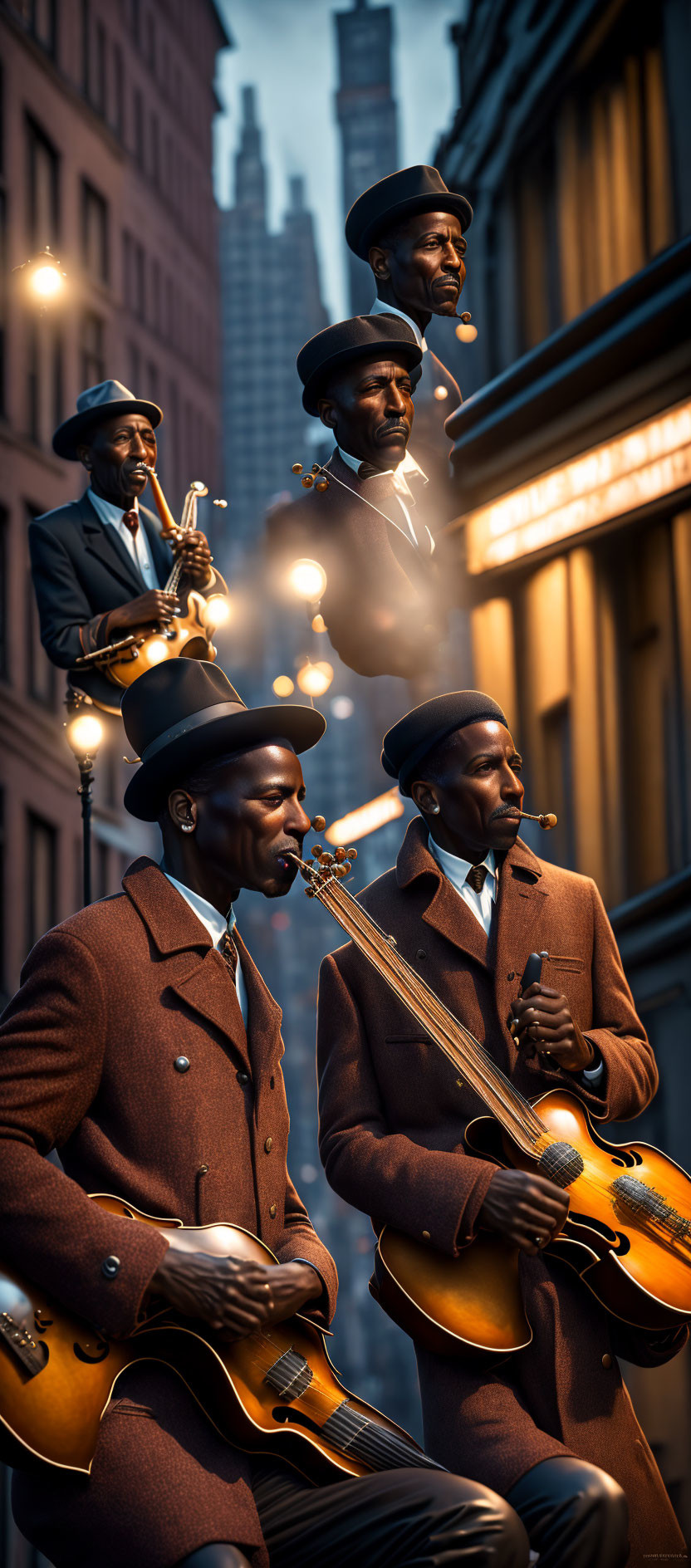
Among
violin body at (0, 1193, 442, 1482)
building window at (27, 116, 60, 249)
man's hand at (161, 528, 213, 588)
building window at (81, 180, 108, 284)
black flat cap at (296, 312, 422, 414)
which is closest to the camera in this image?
violin body at (0, 1193, 442, 1482)

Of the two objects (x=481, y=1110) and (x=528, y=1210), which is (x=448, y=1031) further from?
(x=528, y=1210)

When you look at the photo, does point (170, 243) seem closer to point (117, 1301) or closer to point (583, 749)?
point (583, 749)

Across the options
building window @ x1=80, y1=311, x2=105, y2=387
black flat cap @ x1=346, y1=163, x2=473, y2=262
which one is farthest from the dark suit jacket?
building window @ x1=80, y1=311, x2=105, y2=387

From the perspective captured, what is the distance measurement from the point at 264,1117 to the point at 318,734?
39.1 inches

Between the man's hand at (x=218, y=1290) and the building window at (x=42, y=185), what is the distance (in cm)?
1118

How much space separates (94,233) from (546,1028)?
44.2 ft

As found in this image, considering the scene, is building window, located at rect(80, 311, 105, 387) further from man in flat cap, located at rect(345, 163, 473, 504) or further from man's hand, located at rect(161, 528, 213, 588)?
man's hand, located at rect(161, 528, 213, 588)

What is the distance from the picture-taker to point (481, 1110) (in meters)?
3.99

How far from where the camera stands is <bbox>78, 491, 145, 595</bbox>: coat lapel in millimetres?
5238

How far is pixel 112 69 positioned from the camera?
55.7 feet

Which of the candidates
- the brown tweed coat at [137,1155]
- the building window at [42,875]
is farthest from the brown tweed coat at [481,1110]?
the building window at [42,875]

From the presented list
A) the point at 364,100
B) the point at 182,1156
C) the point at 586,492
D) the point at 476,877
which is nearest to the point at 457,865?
the point at 476,877

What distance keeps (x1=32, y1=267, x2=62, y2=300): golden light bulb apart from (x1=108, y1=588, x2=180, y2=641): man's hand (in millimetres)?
1354

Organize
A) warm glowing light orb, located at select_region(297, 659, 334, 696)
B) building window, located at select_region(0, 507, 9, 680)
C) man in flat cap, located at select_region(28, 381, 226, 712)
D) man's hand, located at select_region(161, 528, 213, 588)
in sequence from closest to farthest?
1. man in flat cap, located at select_region(28, 381, 226, 712)
2. man's hand, located at select_region(161, 528, 213, 588)
3. warm glowing light orb, located at select_region(297, 659, 334, 696)
4. building window, located at select_region(0, 507, 9, 680)
